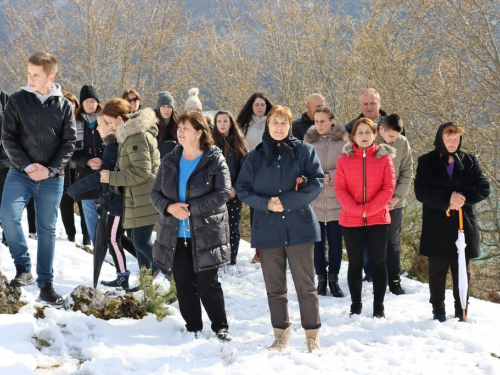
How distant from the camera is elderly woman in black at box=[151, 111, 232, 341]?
172 inches

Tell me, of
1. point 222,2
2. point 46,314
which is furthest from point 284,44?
point 46,314

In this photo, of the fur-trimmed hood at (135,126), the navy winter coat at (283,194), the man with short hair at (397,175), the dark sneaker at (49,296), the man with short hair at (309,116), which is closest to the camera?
the navy winter coat at (283,194)

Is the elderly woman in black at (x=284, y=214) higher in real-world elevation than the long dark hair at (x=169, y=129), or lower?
lower

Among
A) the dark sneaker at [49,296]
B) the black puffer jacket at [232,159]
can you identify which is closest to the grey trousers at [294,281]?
the dark sneaker at [49,296]

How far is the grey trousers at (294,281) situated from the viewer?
14.4 ft

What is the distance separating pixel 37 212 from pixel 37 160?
50 centimetres

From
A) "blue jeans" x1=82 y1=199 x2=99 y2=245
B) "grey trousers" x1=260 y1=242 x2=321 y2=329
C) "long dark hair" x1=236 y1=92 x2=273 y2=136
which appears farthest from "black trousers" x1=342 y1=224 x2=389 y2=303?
"blue jeans" x1=82 y1=199 x2=99 y2=245

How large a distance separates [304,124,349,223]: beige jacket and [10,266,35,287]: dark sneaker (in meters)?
3.48

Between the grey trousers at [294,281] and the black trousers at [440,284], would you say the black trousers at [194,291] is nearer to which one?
the grey trousers at [294,281]

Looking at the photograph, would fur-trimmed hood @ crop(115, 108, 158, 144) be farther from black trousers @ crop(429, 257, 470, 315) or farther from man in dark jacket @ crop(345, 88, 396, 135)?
black trousers @ crop(429, 257, 470, 315)

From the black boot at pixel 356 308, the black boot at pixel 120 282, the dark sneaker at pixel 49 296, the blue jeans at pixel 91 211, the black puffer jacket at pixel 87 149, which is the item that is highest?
the black puffer jacket at pixel 87 149

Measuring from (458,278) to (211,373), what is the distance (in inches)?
118

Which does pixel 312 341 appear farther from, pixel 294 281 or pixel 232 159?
pixel 232 159

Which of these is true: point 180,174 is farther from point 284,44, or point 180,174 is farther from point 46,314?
point 284,44
